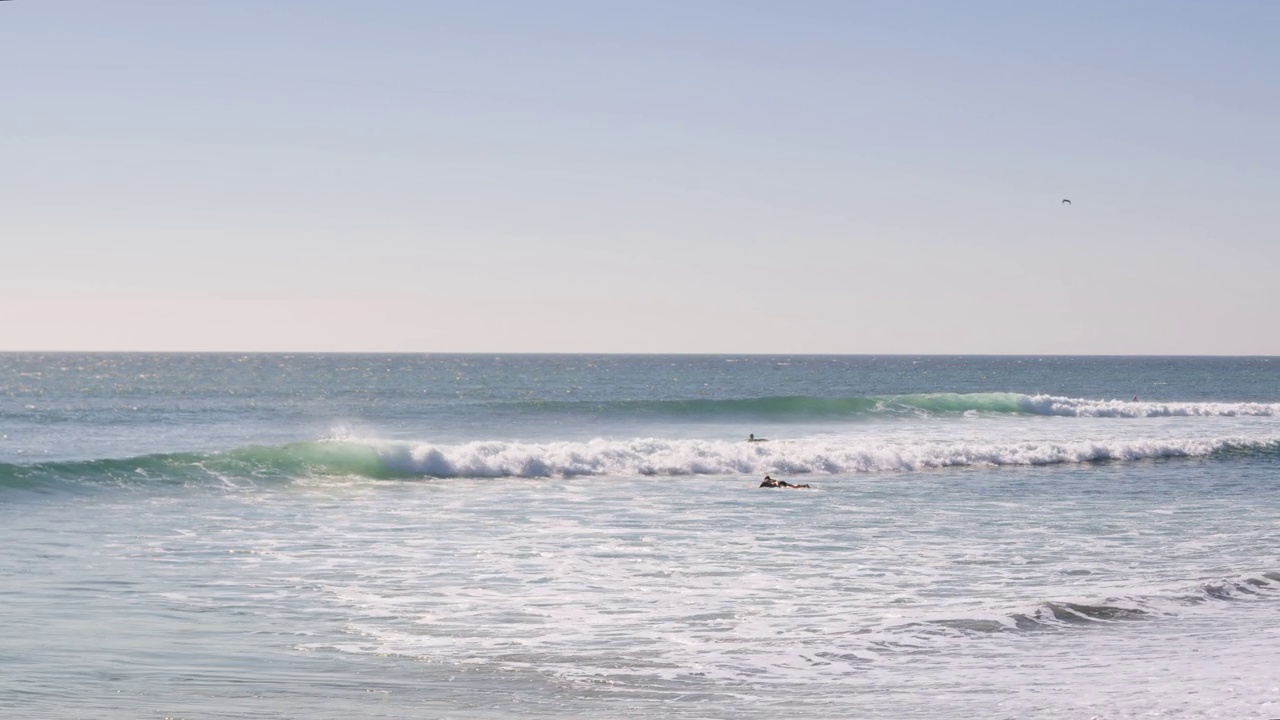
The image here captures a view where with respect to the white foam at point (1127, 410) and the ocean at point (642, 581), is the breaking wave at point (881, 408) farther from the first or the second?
the ocean at point (642, 581)

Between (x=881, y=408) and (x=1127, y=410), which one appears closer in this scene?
(x=881, y=408)

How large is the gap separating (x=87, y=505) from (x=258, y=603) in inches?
500

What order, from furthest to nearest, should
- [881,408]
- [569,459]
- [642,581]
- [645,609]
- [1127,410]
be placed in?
[1127,410], [881,408], [569,459], [642,581], [645,609]

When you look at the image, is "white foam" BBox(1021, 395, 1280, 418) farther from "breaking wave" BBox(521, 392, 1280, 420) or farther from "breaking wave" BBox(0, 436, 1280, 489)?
"breaking wave" BBox(0, 436, 1280, 489)

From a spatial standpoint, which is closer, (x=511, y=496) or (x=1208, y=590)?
(x=1208, y=590)

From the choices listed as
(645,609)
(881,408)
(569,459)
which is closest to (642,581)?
(645,609)

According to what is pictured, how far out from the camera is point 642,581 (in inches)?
672

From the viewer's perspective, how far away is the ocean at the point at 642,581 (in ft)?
37.5

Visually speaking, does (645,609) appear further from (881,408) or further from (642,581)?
(881,408)

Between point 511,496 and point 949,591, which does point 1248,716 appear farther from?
point 511,496

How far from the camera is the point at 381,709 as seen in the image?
10734 mm

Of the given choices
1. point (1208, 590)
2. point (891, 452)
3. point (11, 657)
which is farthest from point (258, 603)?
point (891, 452)

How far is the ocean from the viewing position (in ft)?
37.5

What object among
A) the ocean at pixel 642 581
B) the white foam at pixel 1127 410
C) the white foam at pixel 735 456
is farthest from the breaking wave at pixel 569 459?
the white foam at pixel 1127 410
